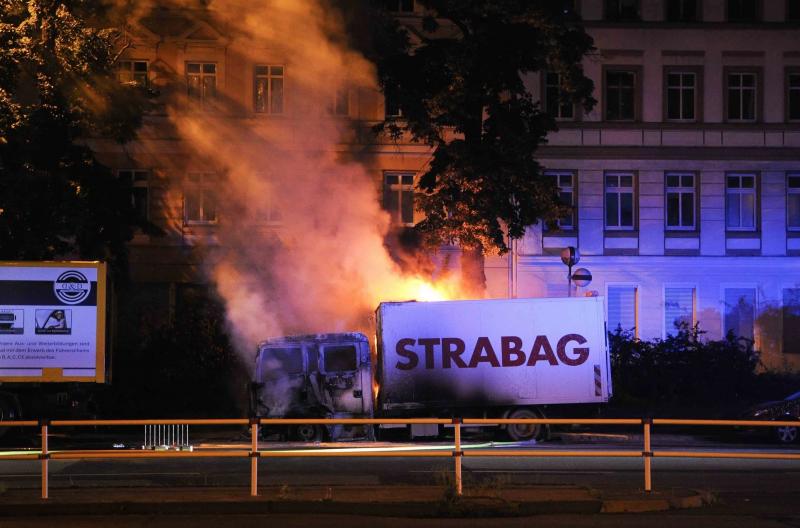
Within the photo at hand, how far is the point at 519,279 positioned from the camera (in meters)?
35.0

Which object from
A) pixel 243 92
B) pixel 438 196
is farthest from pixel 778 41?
pixel 243 92

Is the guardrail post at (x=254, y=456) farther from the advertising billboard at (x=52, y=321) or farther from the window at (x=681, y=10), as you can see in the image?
the window at (x=681, y=10)

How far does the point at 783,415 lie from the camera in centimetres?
2316

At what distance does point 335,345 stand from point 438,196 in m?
7.26

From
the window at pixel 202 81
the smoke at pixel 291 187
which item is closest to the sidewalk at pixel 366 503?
the smoke at pixel 291 187

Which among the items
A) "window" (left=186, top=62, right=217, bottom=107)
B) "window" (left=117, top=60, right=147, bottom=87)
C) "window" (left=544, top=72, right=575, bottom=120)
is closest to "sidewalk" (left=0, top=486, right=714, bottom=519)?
"window" (left=117, top=60, right=147, bottom=87)

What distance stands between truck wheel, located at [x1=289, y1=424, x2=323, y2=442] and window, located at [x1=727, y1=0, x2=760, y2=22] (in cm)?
2097

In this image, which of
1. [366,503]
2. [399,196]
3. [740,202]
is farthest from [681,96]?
[366,503]

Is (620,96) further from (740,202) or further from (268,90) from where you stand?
(268,90)

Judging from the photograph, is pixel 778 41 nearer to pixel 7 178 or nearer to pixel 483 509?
pixel 7 178

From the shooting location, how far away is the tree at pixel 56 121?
25828 millimetres

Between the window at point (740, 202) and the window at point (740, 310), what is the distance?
199 centimetres

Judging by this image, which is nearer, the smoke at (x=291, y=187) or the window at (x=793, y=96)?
the smoke at (x=291, y=187)

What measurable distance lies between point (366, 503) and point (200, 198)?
71.7ft
